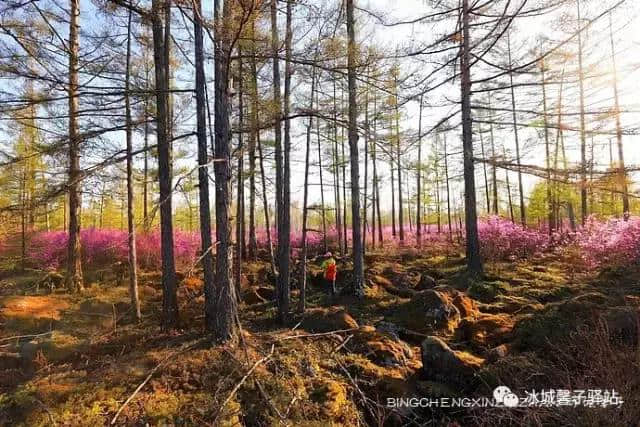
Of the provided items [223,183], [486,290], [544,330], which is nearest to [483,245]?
[486,290]

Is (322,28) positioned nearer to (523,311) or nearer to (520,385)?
(520,385)

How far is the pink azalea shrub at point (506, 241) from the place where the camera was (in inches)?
515

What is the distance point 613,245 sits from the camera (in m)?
10.2

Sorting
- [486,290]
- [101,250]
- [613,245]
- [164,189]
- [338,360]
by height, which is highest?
[164,189]

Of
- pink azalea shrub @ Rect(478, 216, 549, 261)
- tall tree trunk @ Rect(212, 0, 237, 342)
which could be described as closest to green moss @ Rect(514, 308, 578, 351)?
tall tree trunk @ Rect(212, 0, 237, 342)

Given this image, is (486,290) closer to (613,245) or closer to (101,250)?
(613,245)

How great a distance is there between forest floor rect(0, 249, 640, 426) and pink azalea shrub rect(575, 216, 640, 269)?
4.64 ft

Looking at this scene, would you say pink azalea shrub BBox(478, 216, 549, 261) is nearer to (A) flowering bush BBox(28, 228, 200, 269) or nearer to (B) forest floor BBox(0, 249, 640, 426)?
(B) forest floor BBox(0, 249, 640, 426)

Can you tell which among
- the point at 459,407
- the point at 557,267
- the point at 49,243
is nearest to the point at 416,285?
the point at 557,267

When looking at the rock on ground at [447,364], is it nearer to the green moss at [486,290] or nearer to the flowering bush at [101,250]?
the green moss at [486,290]

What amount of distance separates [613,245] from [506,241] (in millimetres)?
3393

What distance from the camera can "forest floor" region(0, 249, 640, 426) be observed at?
4035 millimetres

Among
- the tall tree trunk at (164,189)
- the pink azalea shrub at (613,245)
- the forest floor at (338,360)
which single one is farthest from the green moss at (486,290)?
the tall tree trunk at (164,189)

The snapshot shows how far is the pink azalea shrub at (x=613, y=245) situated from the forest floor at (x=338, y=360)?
1.41m
